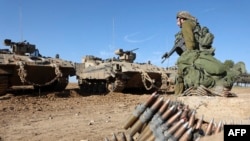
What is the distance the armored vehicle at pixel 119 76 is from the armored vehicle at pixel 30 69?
5.79 ft

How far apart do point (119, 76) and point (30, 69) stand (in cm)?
424

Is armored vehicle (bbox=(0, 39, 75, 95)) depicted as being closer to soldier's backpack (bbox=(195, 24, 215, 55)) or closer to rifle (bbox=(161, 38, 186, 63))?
rifle (bbox=(161, 38, 186, 63))

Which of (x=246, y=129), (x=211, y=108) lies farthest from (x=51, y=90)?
(x=246, y=129)

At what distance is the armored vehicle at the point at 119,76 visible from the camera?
17.4 metres

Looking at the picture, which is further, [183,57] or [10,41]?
[10,41]

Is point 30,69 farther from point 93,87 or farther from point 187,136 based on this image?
point 187,136

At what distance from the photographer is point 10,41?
1781 cm

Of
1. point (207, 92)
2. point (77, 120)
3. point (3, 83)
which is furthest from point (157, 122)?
point (3, 83)

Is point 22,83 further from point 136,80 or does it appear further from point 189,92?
point 189,92

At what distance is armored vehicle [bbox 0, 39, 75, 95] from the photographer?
1482cm

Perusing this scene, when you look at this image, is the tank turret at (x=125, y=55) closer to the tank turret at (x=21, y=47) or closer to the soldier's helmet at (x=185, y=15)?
the tank turret at (x=21, y=47)

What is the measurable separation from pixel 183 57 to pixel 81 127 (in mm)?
2716

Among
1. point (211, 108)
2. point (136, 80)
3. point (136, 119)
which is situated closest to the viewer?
point (136, 119)

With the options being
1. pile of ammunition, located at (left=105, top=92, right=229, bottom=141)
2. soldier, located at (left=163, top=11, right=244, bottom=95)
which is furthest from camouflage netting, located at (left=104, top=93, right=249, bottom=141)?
soldier, located at (left=163, top=11, right=244, bottom=95)
